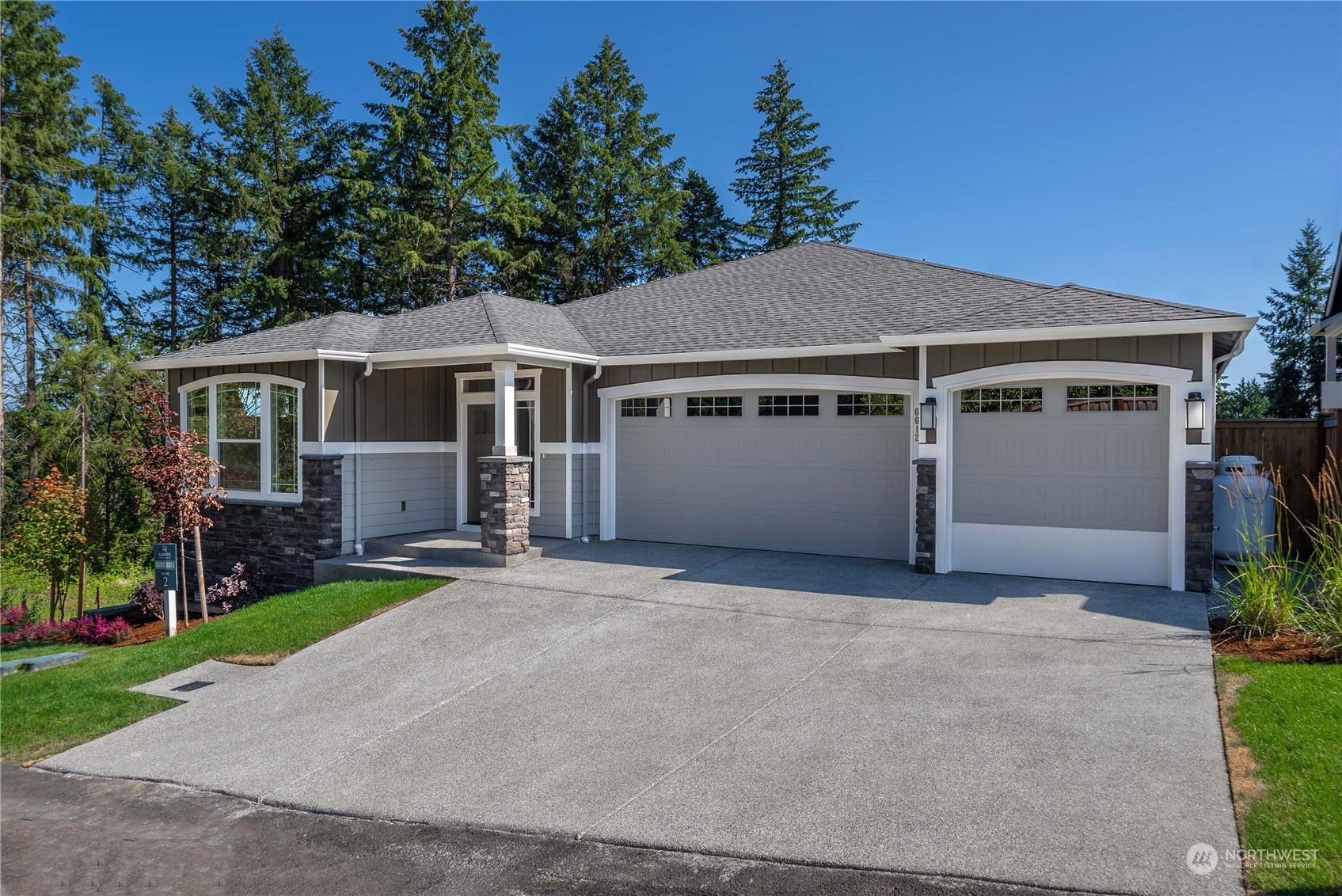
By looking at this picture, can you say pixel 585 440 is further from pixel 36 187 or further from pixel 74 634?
pixel 36 187

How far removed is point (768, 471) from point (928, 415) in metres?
2.60

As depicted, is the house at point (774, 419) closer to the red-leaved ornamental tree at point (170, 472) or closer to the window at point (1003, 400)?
the window at point (1003, 400)

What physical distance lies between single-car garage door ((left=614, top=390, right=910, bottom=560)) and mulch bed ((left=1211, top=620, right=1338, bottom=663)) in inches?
161

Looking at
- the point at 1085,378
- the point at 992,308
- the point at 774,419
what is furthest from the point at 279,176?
the point at 1085,378

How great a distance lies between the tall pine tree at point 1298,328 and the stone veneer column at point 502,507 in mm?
30954

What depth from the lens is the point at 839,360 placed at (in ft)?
35.6

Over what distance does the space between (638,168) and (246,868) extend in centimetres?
2509

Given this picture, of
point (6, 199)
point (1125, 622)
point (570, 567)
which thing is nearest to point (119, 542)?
point (6, 199)

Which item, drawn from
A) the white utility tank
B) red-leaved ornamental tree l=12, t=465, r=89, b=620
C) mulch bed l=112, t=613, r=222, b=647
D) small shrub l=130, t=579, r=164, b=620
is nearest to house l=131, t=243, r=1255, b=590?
small shrub l=130, t=579, r=164, b=620

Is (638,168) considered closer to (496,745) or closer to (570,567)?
(570,567)

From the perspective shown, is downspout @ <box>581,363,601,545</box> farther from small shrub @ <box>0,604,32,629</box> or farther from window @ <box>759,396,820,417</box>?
small shrub @ <box>0,604,32,629</box>

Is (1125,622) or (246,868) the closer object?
(246,868)

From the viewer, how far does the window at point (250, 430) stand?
11719 mm

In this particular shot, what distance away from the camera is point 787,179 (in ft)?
93.1
